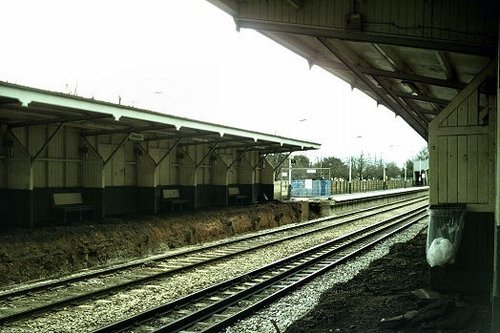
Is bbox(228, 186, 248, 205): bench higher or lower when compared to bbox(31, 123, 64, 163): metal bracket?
lower

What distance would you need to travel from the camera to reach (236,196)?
24391 millimetres

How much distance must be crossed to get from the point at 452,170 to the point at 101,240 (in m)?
9.32

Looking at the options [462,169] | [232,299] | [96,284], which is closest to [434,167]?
[462,169]

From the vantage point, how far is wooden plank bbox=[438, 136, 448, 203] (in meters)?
6.80

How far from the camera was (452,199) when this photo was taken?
674cm

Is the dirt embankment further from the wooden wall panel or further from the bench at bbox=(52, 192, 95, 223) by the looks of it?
the wooden wall panel

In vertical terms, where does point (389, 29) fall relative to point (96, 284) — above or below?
above

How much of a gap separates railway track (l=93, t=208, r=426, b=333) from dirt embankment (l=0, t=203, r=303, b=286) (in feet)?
14.8

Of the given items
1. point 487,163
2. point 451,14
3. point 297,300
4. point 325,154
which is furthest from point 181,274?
point 325,154

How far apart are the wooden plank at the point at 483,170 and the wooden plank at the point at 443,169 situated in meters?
0.42

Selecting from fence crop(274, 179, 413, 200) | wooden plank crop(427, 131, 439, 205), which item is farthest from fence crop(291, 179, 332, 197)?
wooden plank crop(427, 131, 439, 205)

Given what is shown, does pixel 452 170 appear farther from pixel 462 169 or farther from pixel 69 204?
pixel 69 204

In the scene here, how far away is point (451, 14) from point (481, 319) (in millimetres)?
3872

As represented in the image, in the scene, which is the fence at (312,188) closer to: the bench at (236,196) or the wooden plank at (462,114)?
the bench at (236,196)
